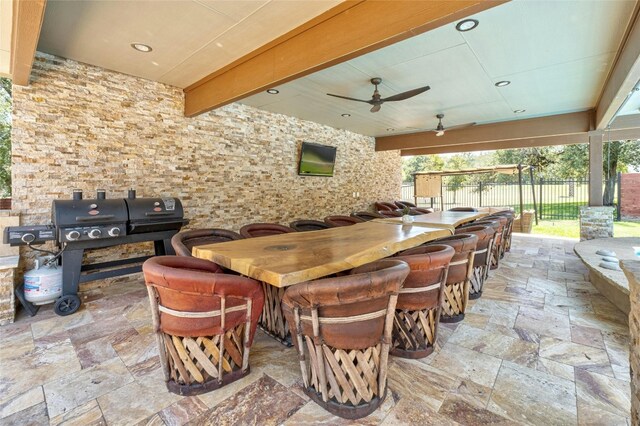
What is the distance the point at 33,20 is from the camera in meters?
2.05

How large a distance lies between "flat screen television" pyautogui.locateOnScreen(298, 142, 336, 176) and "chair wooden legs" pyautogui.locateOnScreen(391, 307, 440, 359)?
446 cm

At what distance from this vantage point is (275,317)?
8.21 feet

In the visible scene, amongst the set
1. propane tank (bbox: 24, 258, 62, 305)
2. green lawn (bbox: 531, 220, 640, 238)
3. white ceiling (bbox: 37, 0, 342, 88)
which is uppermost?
white ceiling (bbox: 37, 0, 342, 88)

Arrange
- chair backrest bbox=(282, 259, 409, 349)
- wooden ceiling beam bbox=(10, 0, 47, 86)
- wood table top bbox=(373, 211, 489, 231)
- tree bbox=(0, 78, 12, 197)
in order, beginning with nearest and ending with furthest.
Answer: chair backrest bbox=(282, 259, 409, 349)
wooden ceiling beam bbox=(10, 0, 47, 86)
wood table top bbox=(373, 211, 489, 231)
tree bbox=(0, 78, 12, 197)

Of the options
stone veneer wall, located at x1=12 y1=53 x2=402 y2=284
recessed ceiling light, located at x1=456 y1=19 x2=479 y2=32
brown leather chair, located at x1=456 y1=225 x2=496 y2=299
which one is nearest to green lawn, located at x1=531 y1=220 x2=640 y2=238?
brown leather chair, located at x1=456 y1=225 x2=496 y2=299

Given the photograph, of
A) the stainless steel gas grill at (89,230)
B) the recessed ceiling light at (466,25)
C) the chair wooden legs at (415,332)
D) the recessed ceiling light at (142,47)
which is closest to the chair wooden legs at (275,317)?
the chair wooden legs at (415,332)

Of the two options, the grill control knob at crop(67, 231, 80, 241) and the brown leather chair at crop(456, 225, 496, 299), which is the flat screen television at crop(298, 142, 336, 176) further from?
the grill control knob at crop(67, 231, 80, 241)

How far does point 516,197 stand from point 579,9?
13369mm

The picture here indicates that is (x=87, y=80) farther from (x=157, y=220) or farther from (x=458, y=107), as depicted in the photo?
(x=458, y=107)

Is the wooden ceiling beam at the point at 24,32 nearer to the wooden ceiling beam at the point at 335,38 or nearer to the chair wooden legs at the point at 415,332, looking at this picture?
the wooden ceiling beam at the point at 335,38

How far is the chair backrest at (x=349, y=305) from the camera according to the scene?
4.64 ft

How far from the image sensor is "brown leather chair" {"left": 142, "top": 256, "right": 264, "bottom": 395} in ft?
5.26

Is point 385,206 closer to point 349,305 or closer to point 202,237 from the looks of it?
point 202,237

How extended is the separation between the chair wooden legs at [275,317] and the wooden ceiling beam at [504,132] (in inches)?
266
